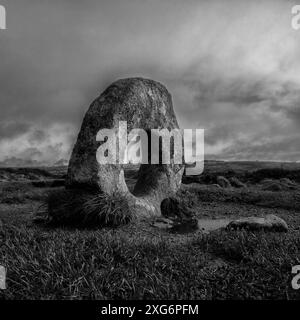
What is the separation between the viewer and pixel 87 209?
9.70 meters

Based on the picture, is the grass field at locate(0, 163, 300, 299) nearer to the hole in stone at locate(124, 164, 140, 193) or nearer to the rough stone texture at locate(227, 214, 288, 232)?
the rough stone texture at locate(227, 214, 288, 232)

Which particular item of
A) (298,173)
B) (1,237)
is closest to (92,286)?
(1,237)

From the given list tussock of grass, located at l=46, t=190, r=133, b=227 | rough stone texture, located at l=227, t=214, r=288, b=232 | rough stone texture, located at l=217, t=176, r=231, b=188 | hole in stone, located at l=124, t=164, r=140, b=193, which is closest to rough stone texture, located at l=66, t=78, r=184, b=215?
tussock of grass, located at l=46, t=190, r=133, b=227

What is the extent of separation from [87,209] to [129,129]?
3.03 metres

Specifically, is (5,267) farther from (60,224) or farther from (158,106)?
(158,106)

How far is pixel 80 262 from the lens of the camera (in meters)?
6.01

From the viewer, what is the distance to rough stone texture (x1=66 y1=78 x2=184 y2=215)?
405 inches

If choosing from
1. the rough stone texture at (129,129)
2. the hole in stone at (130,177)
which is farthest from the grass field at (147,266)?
the hole in stone at (130,177)

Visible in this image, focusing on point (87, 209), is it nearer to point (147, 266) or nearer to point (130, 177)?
point (147, 266)

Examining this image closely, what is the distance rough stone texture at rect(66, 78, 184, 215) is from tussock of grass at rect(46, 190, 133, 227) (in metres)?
0.30

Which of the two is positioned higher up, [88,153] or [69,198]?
[88,153]

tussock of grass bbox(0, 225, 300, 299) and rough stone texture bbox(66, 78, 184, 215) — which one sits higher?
rough stone texture bbox(66, 78, 184, 215)
